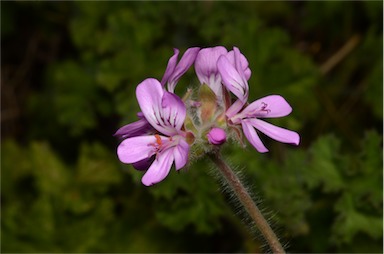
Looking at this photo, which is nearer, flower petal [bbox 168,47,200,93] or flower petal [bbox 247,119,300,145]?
flower petal [bbox 247,119,300,145]

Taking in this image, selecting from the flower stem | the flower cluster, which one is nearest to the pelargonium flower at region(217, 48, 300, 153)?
the flower cluster

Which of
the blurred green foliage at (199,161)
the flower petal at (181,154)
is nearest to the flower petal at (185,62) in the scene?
the flower petal at (181,154)

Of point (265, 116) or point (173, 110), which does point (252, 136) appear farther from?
point (173, 110)

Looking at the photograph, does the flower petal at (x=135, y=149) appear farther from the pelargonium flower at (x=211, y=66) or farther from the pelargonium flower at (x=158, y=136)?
the pelargonium flower at (x=211, y=66)

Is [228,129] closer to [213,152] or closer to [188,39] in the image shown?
[213,152]

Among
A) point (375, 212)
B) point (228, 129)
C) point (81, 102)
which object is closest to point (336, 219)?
point (375, 212)

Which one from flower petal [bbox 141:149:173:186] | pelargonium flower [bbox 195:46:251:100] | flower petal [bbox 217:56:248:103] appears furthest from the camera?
pelargonium flower [bbox 195:46:251:100]

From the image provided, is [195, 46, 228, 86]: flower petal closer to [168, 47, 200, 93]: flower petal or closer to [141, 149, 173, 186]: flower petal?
[168, 47, 200, 93]: flower petal
